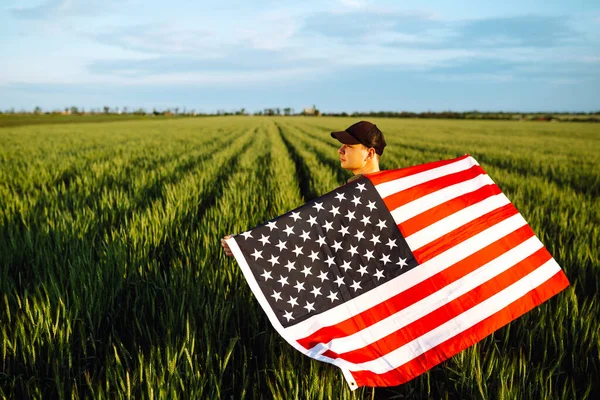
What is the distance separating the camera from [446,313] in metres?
2.12

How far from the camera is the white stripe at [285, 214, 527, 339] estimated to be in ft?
6.62

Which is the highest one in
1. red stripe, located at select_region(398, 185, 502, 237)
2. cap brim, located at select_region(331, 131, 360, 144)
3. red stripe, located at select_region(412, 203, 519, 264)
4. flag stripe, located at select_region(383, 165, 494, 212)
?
cap brim, located at select_region(331, 131, 360, 144)

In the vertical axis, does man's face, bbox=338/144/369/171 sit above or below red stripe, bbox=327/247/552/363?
above

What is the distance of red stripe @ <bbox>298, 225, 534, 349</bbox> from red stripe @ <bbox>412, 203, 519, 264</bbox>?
10 cm

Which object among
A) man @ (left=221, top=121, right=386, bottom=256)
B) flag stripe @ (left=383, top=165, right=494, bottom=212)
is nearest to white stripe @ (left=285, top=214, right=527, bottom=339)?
flag stripe @ (left=383, top=165, right=494, bottom=212)

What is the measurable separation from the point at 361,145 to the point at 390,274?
0.71 metres

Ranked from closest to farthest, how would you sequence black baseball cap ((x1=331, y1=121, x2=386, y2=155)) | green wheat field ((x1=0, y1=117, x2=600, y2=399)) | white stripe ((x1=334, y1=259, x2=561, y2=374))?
green wheat field ((x1=0, y1=117, x2=600, y2=399)) < white stripe ((x1=334, y1=259, x2=561, y2=374)) < black baseball cap ((x1=331, y1=121, x2=386, y2=155))

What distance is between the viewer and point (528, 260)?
2.42 m

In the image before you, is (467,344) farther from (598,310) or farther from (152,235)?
(152,235)

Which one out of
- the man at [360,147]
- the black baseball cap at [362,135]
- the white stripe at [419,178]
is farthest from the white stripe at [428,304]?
the black baseball cap at [362,135]

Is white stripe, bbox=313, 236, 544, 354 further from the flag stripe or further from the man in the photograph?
the man

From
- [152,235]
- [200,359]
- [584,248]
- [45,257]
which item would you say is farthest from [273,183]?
[200,359]

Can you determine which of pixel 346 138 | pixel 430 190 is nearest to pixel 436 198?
pixel 430 190

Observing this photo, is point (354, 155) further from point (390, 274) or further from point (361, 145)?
point (390, 274)
